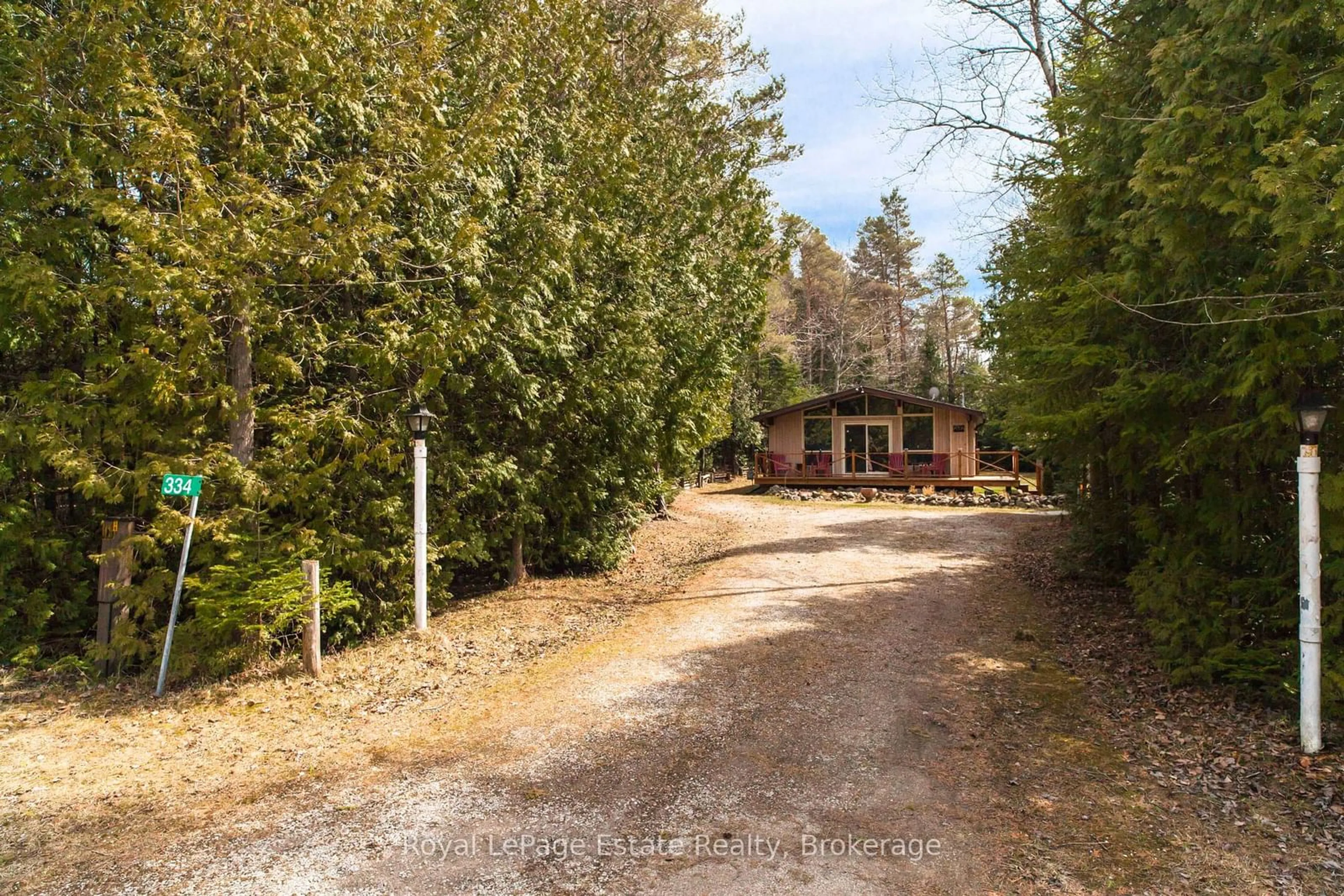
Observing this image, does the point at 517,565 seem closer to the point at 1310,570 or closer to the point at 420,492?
the point at 420,492

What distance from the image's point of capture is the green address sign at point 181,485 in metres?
5.07

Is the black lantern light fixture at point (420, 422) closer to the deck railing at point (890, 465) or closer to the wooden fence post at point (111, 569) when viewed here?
the wooden fence post at point (111, 569)

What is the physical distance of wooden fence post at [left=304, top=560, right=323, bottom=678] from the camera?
568cm

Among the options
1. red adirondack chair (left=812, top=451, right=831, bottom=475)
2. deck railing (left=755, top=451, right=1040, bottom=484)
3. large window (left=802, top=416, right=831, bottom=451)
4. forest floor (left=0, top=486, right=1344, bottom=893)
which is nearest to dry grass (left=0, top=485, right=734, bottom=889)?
forest floor (left=0, top=486, right=1344, bottom=893)

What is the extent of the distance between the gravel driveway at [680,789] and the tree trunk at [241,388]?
282 centimetres

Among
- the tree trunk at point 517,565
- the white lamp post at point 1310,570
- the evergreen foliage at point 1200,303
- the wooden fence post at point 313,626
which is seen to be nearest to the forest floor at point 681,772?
the wooden fence post at point 313,626

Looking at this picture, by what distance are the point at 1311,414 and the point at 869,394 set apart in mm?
18881

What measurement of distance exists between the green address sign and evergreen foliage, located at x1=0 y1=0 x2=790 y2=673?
222 millimetres

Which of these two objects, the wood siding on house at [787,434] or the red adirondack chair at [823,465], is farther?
the wood siding on house at [787,434]

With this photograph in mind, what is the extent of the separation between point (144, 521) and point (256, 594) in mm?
1189

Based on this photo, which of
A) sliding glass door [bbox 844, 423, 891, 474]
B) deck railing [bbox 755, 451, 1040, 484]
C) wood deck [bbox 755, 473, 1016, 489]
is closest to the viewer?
wood deck [bbox 755, 473, 1016, 489]

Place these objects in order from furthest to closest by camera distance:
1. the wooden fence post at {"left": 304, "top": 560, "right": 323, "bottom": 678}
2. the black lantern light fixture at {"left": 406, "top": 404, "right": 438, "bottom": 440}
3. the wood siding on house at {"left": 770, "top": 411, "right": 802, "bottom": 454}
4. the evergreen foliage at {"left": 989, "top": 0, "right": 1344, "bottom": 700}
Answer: the wood siding on house at {"left": 770, "top": 411, "right": 802, "bottom": 454}
the black lantern light fixture at {"left": 406, "top": 404, "right": 438, "bottom": 440}
the wooden fence post at {"left": 304, "top": 560, "right": 323, "bottom": 678}
the evergreen foliage at {"left": 989, "top": 0, "right": 1344, "bottom": 700}

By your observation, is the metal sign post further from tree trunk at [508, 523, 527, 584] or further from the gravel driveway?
tree trunk at [508, 523, 527, 584]

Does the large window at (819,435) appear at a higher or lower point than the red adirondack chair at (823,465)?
higher
